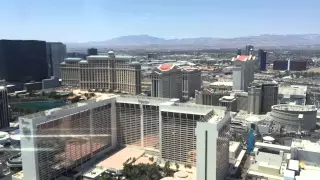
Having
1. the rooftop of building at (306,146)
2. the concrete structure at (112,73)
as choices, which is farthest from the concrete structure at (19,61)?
the rooftop of building at (306,146)

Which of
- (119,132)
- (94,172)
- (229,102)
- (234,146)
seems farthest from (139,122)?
(229,102)

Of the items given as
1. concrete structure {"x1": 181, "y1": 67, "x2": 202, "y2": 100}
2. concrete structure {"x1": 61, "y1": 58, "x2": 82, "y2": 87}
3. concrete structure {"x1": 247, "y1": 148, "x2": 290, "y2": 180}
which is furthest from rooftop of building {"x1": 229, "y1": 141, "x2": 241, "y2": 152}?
concrete structure {"x1": 61, "y1": 58, "x2": 82, "y2": 87}

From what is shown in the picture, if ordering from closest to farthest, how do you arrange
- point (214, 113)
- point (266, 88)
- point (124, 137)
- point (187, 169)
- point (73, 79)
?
point (214, 113) → point (187, 169) → point (124, 137) → point (266, 88) → point (73, 79)

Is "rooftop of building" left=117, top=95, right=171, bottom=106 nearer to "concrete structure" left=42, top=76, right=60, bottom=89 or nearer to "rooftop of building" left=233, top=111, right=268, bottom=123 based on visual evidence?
"rooftop of building" left=233, top=111, right=268, bottom=123

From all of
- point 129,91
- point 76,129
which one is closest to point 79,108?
point 76,129

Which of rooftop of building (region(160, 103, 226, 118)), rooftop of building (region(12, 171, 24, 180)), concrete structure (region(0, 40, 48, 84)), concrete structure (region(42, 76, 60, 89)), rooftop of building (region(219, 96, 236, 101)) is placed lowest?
rooftop of building (region(12, 171, 24, 180))

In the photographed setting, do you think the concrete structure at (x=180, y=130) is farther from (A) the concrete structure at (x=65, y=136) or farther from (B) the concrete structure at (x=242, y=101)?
(B) the concrete structure at (x=242, y=101)

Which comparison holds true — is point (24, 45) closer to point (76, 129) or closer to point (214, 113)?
point (76, 129)
